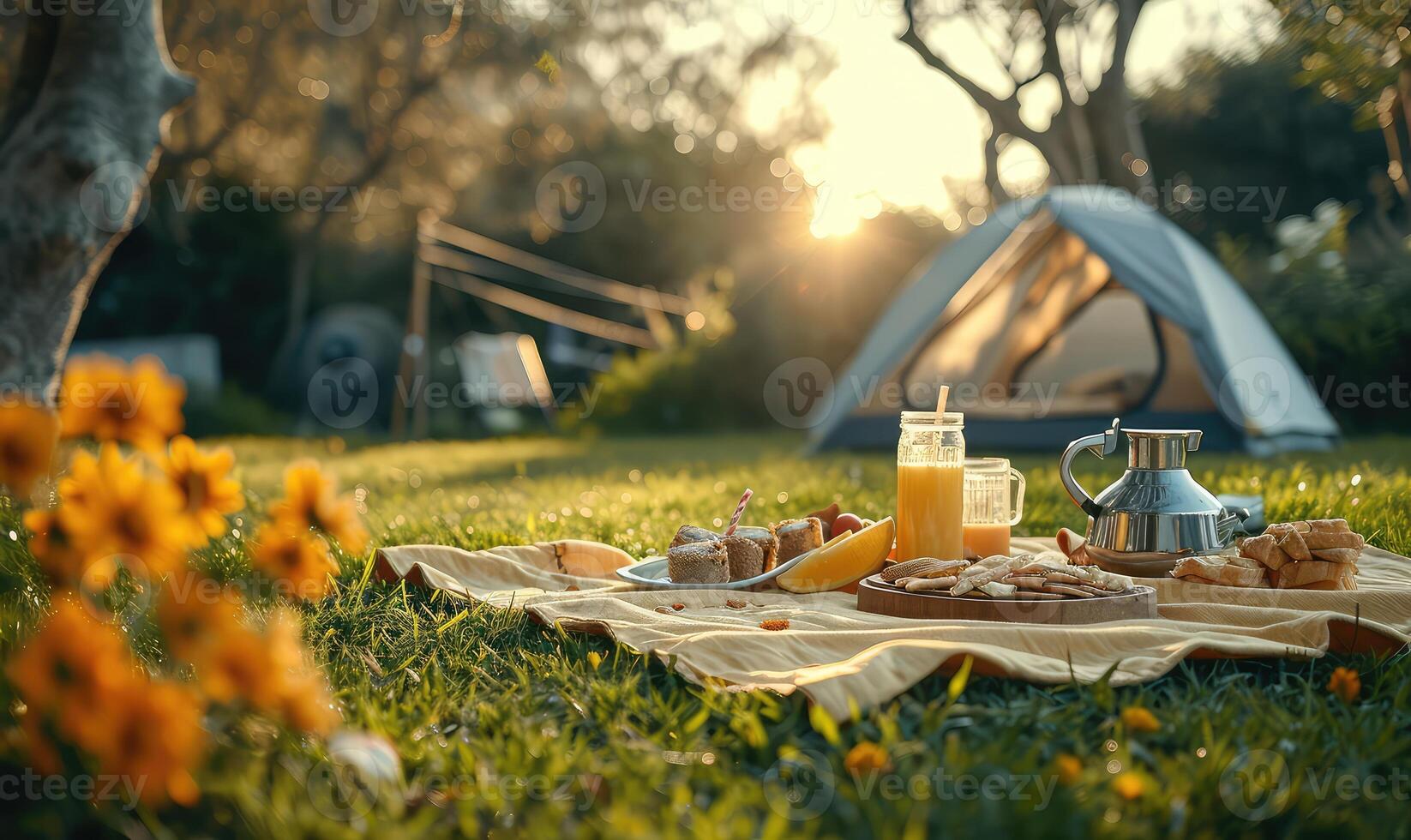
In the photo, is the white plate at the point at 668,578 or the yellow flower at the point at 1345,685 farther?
the white plate at the point at 668,578

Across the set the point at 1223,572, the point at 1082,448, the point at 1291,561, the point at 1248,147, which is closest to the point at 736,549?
the point at 1082,448

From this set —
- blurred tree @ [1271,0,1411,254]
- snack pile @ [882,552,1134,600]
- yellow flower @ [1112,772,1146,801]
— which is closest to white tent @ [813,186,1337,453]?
blurred tree @ [1271,0,1411,254]

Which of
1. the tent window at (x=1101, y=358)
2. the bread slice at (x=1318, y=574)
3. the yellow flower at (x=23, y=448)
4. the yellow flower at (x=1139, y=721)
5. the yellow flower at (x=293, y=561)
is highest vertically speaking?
the tent window at (x=1101, y=358)

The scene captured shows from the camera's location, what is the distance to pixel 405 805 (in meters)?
1.43

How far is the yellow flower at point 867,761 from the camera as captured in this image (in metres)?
1.46

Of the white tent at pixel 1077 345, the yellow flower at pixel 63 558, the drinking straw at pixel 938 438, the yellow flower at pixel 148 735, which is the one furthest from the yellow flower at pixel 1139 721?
the white tent at pixel 1077 345

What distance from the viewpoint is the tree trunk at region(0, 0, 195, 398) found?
385 centimetres

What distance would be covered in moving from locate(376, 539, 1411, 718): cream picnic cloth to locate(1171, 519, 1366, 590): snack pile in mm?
48

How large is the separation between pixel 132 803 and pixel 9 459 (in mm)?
428

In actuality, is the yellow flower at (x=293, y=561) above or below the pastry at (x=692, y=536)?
above

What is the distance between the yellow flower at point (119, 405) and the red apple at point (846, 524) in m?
1.82

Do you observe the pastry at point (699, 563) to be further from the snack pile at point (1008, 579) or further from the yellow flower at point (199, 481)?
the yellow flower at point (199, 481)

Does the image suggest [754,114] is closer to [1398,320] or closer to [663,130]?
[663,130]

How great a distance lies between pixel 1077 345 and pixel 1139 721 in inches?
257
